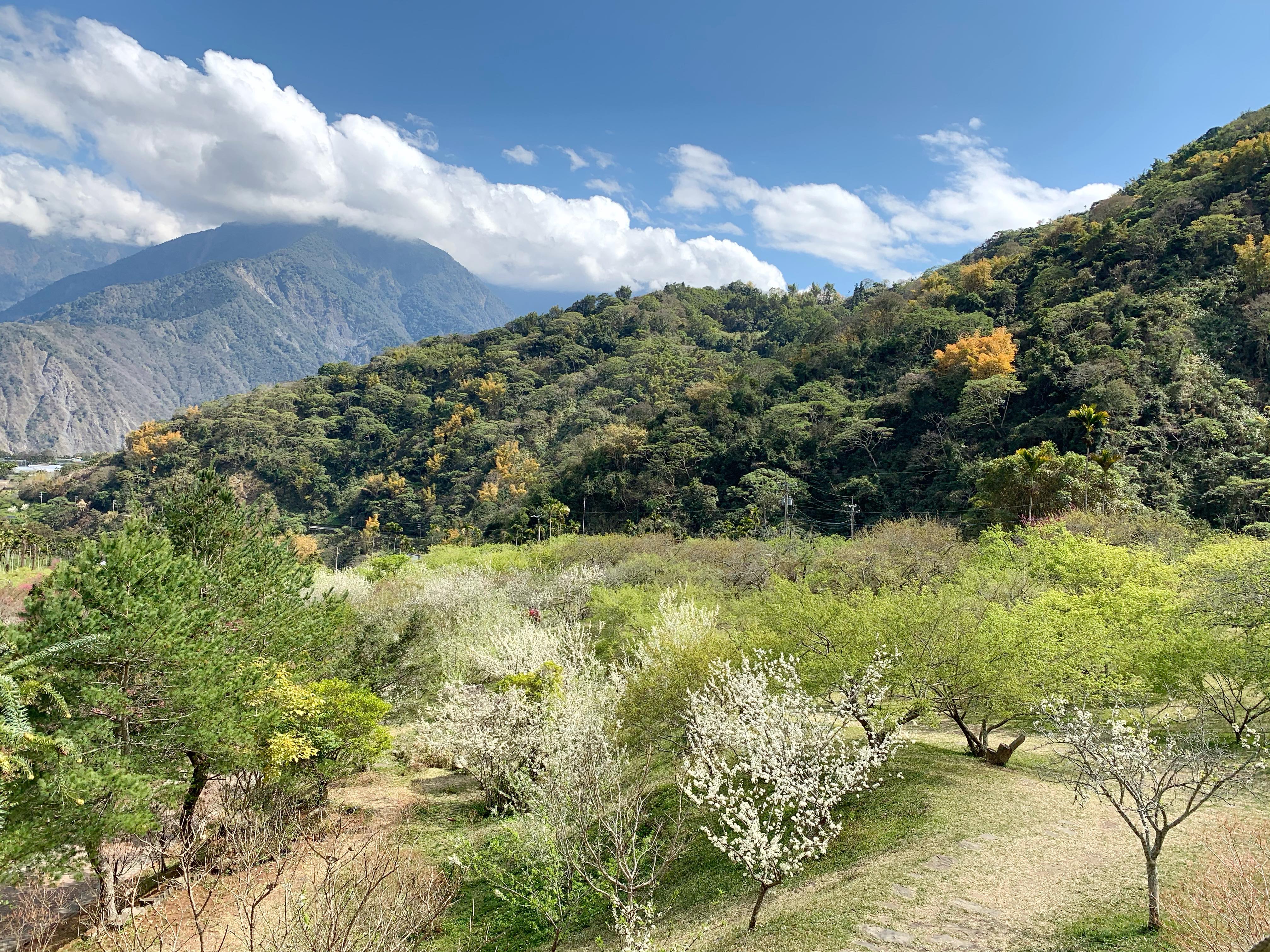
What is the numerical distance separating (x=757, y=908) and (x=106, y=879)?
1223 centimetres

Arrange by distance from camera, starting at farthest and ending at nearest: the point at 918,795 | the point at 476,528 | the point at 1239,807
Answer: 1. the point at 476,528
2. the point at 918,795
3. the point at 1239,807

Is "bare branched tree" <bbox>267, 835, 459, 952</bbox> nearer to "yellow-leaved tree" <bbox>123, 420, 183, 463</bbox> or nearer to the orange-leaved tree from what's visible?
the orange-leaved tree

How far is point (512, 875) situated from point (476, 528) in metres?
65.2

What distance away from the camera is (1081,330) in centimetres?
4941

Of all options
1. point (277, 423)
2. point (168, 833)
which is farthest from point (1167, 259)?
point (277, 423)

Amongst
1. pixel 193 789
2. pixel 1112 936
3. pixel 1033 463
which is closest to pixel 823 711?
pixel 1112 936

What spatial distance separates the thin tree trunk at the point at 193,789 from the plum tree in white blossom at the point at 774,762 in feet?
35.3

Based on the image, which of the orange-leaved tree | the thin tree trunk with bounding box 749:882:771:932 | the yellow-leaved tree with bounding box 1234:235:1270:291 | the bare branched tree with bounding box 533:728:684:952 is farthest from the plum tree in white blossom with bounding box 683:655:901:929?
the yellow-leaved tree with bounding box 1234:235:1270:291

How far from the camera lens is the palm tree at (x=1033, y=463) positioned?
3406 centimetres

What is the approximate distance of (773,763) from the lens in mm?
9898

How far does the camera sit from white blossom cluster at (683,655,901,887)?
9602 mm

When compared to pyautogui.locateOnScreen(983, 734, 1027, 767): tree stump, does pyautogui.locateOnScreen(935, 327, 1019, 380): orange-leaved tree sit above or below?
above

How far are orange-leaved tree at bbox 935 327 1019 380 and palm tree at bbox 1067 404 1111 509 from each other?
9996 millimetres

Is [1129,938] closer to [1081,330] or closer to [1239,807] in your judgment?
[1239,807]
